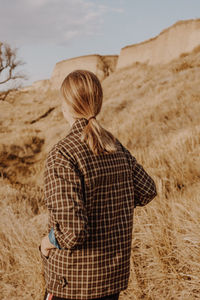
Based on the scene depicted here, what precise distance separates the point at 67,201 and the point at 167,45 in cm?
2687

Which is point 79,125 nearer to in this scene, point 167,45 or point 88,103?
point 88,103

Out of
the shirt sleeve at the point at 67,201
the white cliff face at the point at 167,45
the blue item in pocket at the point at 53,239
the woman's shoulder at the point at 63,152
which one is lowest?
the blue item in pocket at the point at 53,239

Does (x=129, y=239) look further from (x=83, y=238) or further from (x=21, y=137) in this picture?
(x=21, y=137)

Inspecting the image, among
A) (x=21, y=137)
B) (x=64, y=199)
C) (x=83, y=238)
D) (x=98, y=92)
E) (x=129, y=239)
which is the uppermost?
(x=98, y=92)

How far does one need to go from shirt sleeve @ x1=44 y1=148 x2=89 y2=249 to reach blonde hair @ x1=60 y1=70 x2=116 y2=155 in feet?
0.46

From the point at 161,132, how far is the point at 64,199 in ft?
26.7

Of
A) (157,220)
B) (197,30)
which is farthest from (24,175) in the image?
(197,30)

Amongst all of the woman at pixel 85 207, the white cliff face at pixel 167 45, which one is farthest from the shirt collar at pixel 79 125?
the white cliff face at pixel 167 45

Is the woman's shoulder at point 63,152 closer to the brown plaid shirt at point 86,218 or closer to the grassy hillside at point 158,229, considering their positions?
the brown plaid shirt at point 86,218

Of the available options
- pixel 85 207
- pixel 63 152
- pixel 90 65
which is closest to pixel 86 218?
pixel 85 207

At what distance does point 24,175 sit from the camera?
13.8m

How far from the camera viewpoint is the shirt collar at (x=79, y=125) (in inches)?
49.8

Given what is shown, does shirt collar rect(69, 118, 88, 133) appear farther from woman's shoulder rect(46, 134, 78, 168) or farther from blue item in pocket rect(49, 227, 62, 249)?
blue item in pocket rect(49, 227, 62, 249)

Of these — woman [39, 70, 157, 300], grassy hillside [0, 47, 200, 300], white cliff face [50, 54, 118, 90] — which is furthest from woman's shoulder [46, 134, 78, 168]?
white cliff face [50, 54, 118, 90]
